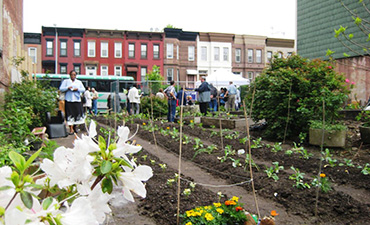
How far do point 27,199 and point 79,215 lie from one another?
0.10 metres

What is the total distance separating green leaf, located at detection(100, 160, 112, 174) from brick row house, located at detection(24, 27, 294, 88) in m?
36.6

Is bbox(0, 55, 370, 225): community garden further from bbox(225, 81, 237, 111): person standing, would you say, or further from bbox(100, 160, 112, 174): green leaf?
bbox(225, 81, 237, 111): person standing

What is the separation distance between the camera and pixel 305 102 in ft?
25.6

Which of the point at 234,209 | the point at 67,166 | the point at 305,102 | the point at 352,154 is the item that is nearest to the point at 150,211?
the point at 234,209

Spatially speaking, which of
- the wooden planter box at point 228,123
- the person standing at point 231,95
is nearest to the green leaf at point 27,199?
the wooden planter box at point 228,123

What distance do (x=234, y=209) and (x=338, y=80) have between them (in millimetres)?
6265

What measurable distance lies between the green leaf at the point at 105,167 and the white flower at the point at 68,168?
3cm

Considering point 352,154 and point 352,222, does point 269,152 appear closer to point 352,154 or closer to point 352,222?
point 352,154

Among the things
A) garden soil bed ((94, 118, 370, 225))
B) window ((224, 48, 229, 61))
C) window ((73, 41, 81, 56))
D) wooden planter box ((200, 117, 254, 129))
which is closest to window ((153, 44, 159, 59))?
window ((73, 41, 81, 56))

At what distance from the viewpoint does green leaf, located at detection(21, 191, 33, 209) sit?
0.61 meters

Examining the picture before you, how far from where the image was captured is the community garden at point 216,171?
73 cm

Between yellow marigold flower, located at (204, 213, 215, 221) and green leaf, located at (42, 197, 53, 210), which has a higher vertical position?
green leaf, located at (42, 197, 53, 210)

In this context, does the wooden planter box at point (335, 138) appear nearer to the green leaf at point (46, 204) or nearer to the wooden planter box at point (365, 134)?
the wooden planter box at point (365, 134)

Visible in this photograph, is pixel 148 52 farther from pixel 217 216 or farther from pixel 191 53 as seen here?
pixel 217 216
